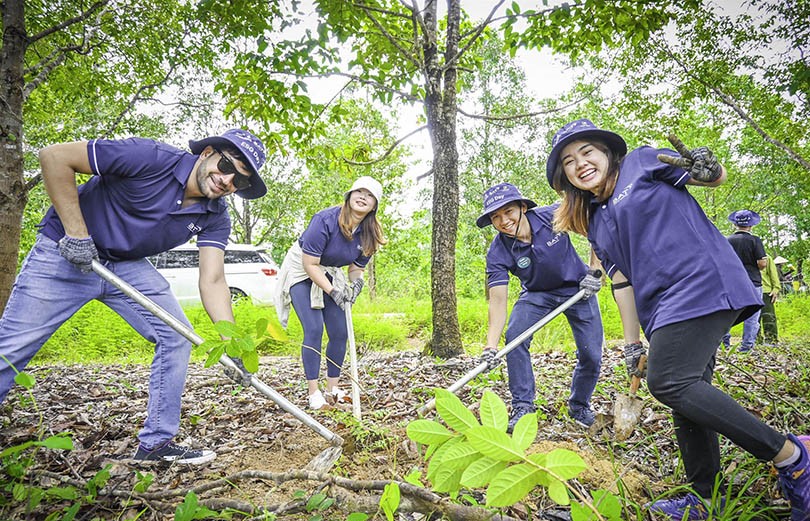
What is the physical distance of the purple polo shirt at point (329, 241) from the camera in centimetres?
332

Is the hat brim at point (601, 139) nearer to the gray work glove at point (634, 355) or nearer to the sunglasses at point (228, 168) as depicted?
the gray work glove at point (634, 355)

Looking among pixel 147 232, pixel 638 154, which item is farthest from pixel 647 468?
pixel 147 232

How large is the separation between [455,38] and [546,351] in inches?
154

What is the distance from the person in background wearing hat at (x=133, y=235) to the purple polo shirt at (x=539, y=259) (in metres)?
1.61

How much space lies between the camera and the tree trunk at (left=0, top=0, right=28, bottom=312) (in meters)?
3.02

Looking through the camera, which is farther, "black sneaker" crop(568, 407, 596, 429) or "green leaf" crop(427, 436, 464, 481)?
"black sneaker" crop(568, 407, 596, 429)

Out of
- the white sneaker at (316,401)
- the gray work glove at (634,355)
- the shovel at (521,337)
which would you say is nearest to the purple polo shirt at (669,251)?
the gray work glove at (634,355)

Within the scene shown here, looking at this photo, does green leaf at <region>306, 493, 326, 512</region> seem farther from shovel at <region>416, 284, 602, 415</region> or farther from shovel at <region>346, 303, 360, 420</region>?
shovel at <region>416, 284, 602, 415</region>

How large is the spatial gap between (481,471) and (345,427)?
2151mm

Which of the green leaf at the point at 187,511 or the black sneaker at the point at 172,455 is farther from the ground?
the green leaf at the point at 187,511

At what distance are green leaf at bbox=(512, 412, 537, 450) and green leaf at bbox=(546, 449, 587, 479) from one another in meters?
0.04

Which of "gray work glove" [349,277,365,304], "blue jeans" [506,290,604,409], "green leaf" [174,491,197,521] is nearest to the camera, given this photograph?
"green leaf" [174,491,197,521]

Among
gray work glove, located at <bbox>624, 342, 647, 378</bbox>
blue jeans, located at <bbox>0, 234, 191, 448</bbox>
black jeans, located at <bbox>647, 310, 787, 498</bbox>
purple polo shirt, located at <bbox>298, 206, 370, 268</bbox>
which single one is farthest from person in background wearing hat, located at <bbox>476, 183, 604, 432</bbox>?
blue jeans, located at <bbox>0, 234, 191, 448</bbox>

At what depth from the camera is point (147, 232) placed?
232 centimetres
